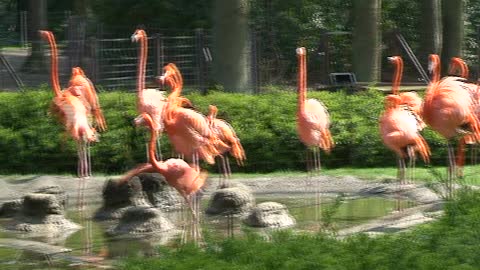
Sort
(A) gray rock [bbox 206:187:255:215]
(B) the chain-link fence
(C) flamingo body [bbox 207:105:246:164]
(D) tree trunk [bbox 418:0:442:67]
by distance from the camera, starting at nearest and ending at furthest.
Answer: (A) gray rock [bbox 206:187:255:215] < (C) flamingo body [bbox 207:105:246:164] < (B) the chain-link fence < (D) tree trunk [bbox 418:0:442:67]

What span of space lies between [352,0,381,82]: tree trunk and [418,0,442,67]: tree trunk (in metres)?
2.70

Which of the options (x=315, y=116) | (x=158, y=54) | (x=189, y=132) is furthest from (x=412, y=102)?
(x=158, y=54)

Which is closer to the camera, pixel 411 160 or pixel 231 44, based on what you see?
pixel 411 160

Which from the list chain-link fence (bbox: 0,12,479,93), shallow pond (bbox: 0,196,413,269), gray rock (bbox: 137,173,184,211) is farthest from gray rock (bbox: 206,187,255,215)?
chain-link fence (bbox: 0,12,479,93)

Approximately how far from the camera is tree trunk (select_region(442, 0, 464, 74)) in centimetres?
2179

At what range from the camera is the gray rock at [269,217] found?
927 cm

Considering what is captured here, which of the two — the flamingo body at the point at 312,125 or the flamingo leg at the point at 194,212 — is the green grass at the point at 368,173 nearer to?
the flamingo body at the point at 312,125

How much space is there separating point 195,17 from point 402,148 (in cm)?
1322

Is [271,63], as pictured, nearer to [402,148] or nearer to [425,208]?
[402,148]

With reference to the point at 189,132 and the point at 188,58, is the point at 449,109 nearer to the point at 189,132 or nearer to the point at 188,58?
the point at 189,132

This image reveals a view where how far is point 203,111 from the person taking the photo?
13844 millimetres

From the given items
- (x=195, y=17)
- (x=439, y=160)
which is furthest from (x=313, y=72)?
(x=439, y=160)

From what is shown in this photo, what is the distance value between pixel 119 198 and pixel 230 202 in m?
1.09

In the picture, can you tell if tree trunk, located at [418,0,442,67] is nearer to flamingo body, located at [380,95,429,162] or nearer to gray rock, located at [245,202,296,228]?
flamingo body, located at [380,95,429,162]
